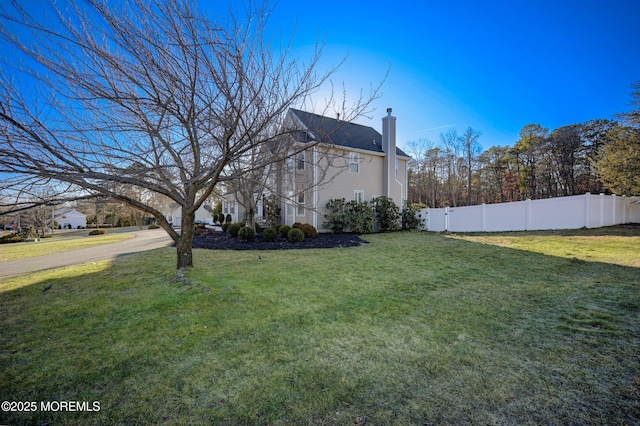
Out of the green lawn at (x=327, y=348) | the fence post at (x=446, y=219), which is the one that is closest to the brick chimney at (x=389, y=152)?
the fence post at (x=446, y=219)

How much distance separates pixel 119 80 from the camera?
12.9 feet

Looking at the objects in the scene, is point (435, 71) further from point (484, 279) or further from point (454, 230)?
point (454, 230)

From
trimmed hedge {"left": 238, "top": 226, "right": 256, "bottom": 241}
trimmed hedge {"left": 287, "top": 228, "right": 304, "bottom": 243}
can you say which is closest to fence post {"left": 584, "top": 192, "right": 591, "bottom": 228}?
trimmed hedge {"left": 287, "top": 228, "right": 304, "bottom": 243}

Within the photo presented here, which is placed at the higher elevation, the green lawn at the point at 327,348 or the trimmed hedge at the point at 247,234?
the trimmed hedge at the point at 247,234

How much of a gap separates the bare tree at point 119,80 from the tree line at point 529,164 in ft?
60.8

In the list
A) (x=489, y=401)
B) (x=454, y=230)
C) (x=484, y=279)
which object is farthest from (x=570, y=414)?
(x=454, y=230)

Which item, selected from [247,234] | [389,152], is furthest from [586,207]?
[247,234]

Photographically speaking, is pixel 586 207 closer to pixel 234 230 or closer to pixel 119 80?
pixel 234 230

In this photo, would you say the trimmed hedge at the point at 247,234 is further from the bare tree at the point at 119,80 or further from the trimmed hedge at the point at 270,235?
the bare tree at the point at 119,80

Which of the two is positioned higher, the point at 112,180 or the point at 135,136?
the point at 135,136

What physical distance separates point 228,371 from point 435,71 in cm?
1102

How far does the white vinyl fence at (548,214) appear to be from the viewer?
496 inches

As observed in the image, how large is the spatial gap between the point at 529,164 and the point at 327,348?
109 feet

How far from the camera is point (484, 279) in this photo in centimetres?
542
